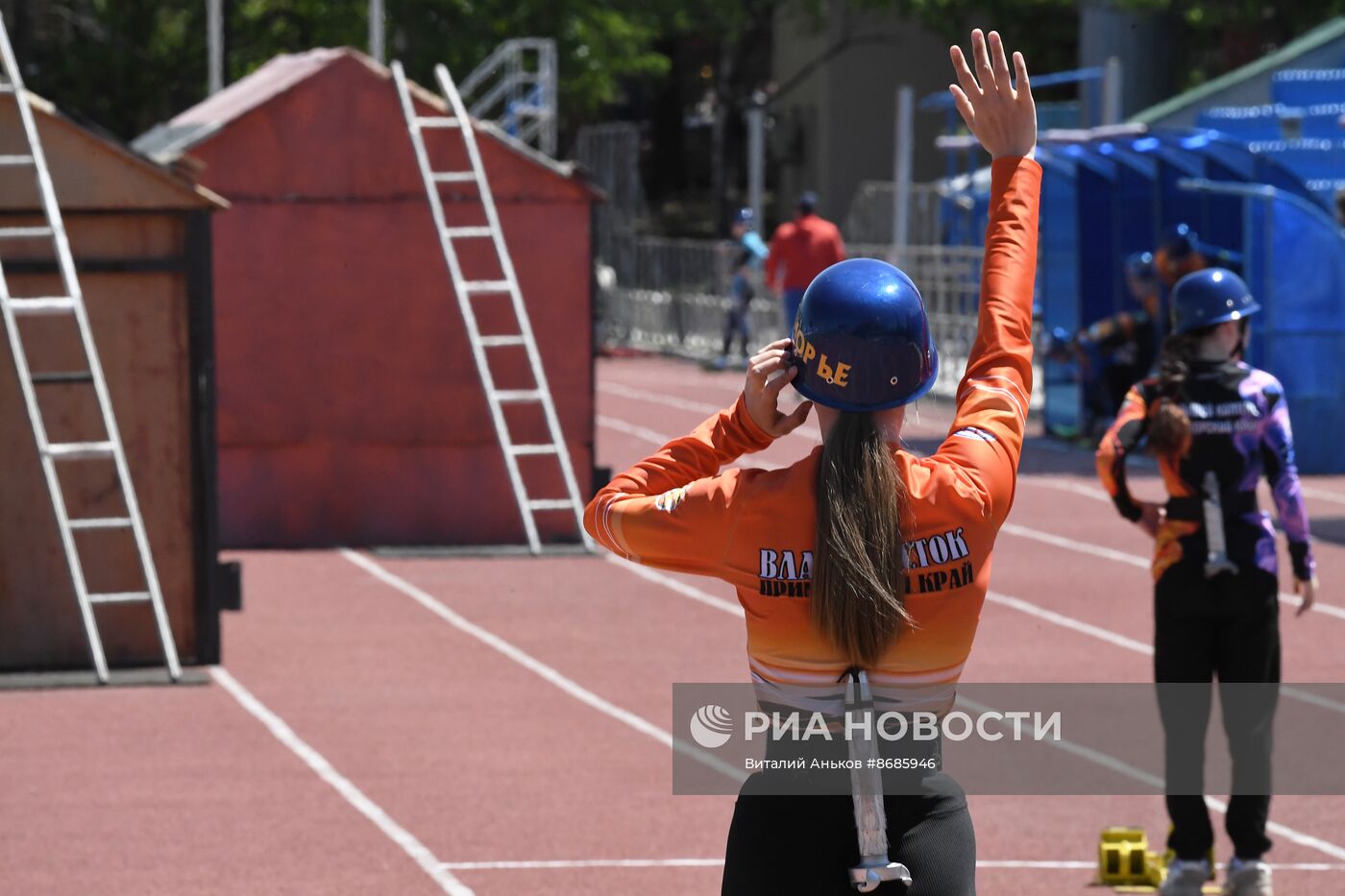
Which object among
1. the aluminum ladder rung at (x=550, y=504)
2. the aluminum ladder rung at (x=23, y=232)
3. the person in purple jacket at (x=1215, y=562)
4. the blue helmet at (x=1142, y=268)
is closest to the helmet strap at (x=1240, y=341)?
the person in purple jacket at (x=1215, y=562)

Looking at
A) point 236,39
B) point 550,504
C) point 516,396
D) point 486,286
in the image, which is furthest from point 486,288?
point 236,39

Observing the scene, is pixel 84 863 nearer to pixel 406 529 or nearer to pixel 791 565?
pixel 791 565

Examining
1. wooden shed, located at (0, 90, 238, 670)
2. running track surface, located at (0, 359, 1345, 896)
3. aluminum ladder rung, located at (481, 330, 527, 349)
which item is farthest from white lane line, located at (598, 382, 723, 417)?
wooden shed, located at (0, 90, 238, 670)

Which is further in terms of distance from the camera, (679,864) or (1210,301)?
(679,864)

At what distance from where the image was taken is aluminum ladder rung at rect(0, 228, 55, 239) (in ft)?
36.1

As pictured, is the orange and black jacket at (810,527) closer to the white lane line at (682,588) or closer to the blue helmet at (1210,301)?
the blue helmet at (1210,301)

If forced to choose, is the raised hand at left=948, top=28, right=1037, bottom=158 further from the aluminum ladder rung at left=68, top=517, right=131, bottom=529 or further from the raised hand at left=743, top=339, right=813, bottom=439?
the aluminum ladder rung at left=68, top=517, right=131, bottom=529

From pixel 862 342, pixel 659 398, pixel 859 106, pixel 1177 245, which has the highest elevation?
pixel 859 106

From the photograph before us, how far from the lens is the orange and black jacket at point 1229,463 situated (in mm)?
7059

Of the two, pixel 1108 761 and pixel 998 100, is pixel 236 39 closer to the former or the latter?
pixel 1108 761

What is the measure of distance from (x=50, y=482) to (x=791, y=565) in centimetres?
787

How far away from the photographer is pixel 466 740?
980 centimetres

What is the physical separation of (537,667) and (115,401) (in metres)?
2.69

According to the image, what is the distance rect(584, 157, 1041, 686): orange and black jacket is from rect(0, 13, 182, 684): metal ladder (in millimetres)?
7453
